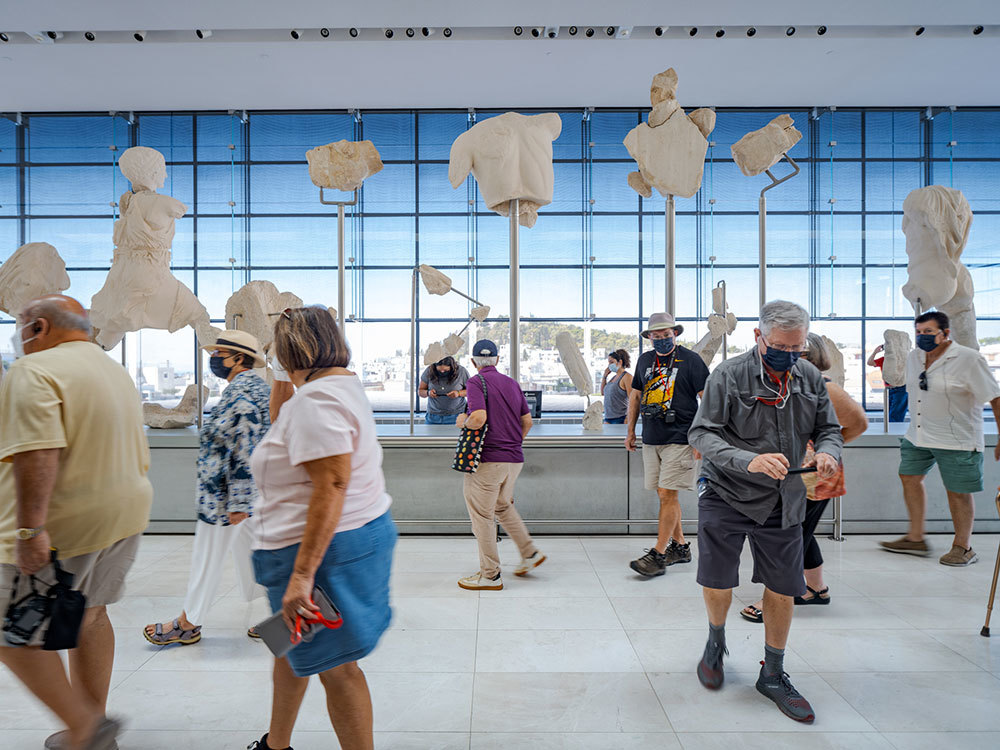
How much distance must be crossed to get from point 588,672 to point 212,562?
182cm

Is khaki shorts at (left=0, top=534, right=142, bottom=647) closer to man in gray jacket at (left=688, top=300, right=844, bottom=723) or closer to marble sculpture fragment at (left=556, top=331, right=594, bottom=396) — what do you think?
man in gray jacket at (left=688, top=300, right=844, bottom=723)

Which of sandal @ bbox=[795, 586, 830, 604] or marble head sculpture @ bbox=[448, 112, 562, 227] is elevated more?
marble head sculpture @ bbox=[448, 112, 562, 227]

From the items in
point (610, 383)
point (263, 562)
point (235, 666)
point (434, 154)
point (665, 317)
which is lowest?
point (235, 666)

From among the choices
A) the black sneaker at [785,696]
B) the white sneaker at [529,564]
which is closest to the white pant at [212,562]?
the white sneaker at [529,564]

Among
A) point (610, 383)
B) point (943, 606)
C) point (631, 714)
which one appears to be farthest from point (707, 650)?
point (610, 383)

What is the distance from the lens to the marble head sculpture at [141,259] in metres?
4.86

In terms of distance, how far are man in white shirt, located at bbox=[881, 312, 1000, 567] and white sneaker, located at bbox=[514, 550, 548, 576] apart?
9.12 feet

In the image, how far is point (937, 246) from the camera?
16.2 feet

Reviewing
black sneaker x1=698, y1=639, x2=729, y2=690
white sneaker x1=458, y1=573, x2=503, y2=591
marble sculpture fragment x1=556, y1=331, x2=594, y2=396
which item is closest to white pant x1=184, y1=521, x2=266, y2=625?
white sneaker x1=458, y1=573, x2=503, y2=591

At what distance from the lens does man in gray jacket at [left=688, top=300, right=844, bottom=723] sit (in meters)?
2.37

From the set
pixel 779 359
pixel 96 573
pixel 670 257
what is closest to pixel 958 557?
pixel 670 257

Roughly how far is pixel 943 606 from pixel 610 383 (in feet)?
12.0

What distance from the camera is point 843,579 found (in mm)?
4023

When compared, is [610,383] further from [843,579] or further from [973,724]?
[973,724]
